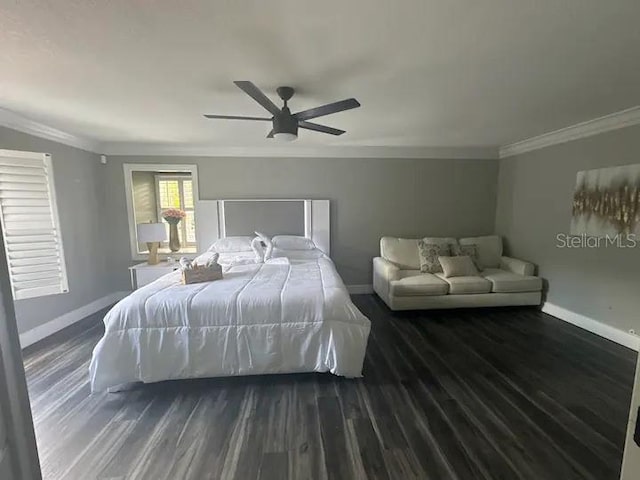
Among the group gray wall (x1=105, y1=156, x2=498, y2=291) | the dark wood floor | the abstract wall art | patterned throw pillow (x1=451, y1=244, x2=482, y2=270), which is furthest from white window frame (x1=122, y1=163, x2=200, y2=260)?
the abstract wall art

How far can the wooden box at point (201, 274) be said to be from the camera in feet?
9.05

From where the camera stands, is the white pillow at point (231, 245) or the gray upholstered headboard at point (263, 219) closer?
the white pillow at point (231, 245)

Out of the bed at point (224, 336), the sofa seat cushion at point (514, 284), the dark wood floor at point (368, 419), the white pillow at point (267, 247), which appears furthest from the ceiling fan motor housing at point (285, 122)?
the sofa seat cushion at point (514, 284)

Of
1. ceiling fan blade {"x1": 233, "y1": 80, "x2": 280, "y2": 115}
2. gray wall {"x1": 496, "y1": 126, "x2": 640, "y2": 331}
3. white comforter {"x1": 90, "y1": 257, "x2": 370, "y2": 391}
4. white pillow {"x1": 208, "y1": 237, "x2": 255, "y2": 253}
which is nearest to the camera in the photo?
ceiling fan blade {"x1": 233, "y1": 80, "x2": 280, "y2": 115}

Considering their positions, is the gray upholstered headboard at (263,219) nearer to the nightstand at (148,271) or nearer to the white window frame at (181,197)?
the white window frame at (181,197)

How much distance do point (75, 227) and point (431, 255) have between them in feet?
15.5

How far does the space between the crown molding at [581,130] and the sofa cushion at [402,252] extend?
1.97 meters

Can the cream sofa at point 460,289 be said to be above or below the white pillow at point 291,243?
below

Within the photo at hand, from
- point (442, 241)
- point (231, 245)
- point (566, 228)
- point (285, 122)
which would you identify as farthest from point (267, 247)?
point (566, 228)

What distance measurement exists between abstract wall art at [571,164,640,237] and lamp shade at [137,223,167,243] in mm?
5164

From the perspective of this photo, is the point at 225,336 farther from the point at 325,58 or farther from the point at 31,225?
the point at 31,225

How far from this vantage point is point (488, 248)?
4586mm

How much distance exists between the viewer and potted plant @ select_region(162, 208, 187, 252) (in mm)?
4367

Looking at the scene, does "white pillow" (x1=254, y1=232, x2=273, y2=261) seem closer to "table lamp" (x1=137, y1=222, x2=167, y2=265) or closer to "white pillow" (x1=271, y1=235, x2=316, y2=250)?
"white pillow" (x1=271, y1=235, x2=316, y2=250)
